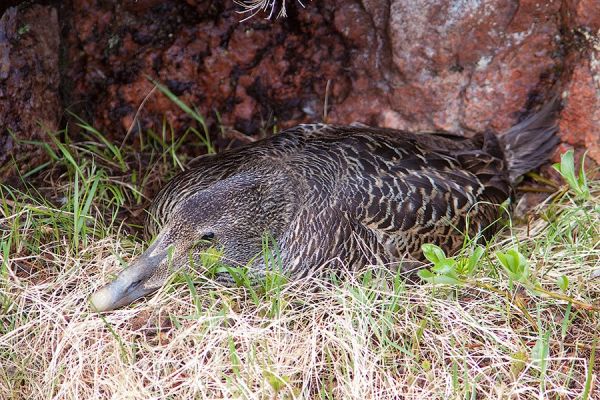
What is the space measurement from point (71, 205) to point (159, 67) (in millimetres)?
1037

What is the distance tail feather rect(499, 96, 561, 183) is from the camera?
4.74 meters

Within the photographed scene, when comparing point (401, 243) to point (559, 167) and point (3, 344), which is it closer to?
point (559, 167)

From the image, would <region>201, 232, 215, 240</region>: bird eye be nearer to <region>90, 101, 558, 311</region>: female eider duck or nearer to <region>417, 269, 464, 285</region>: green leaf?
<region>90, 101, 558, 311</region>: female eider duck

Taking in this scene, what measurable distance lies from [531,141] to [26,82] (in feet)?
8.86

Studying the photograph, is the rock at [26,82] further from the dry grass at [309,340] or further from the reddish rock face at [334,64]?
the dry grass at [309,340]

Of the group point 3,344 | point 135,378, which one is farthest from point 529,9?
point 3,344

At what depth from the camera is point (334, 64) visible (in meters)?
5.01

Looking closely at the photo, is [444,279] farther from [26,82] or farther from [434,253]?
[26,82]

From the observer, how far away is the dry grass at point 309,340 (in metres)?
3.26

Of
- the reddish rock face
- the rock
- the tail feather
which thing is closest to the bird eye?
the rock

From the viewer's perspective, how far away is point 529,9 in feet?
15.2

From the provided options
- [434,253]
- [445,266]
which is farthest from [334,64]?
[445,266]

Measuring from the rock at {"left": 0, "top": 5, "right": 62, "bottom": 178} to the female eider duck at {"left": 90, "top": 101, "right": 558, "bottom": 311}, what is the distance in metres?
0.82

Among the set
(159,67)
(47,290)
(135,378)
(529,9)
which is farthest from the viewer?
(159,67)
